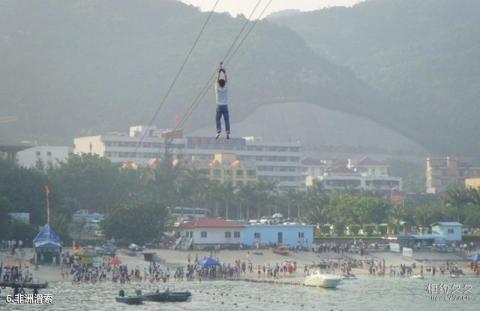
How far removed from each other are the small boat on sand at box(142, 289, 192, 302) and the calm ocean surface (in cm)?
49

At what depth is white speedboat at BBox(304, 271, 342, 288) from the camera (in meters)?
92.1

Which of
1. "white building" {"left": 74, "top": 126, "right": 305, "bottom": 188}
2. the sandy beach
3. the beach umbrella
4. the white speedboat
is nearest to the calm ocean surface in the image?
the white speedboat

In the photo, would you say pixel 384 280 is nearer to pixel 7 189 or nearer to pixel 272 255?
pixel 272 255

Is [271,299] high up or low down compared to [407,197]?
down

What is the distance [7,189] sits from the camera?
115 m

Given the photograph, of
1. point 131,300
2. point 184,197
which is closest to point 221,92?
point 131,300

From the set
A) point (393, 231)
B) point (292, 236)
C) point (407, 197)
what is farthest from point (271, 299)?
point (407, 197)

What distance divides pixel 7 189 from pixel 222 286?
31.4 metres

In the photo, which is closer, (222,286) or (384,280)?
(222,286)

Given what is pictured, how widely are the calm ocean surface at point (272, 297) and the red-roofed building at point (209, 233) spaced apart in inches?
676

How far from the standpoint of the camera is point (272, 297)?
84438 mm

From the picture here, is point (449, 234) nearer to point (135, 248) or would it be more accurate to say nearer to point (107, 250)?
point (135, 248)

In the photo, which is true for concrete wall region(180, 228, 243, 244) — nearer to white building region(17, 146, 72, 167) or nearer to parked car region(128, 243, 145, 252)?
parked car region(128, 243, 145, 252)

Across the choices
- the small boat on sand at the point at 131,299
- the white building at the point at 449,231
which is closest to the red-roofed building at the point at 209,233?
the white building at the point at 449,231
